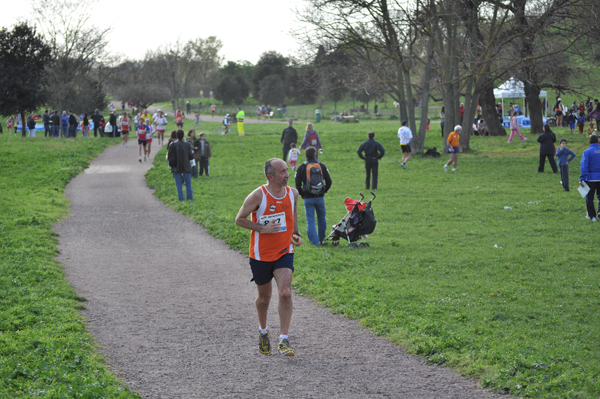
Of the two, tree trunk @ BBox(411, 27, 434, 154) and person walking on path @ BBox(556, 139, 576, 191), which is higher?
tree trunk @ BBox(411, 27, 434, 154)

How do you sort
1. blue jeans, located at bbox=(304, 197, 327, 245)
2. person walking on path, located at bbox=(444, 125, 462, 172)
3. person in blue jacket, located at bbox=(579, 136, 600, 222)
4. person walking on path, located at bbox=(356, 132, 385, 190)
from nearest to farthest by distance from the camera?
1. blue jeans, located at bbox=(304, 197, 327, 245)
2. person in blue jacket, located at bbox=(579, 136, 600, 222)
3. person walking on path, located at bbox=(356, 132, 385, 190)
4. person walking on path, located at bbox=(444, 125, 462, 172)

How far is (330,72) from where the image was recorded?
110ft

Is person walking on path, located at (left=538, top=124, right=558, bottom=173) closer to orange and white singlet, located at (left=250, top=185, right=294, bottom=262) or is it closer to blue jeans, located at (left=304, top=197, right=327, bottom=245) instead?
blue jeans, located at (left=304, top=197, right=327, bottom=245)

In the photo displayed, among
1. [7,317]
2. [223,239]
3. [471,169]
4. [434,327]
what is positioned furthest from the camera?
[471,169]

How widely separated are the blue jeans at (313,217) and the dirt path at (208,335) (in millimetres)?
626

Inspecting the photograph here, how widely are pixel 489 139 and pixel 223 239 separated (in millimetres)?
26685

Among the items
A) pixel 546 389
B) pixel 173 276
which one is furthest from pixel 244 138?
pixel 546 389

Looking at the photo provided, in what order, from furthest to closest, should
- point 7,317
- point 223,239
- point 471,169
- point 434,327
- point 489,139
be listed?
point 489,139
point 471,169
point 223,239
point 7,317
point 434,327

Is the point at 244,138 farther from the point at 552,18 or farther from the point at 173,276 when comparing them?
the point at 173,276

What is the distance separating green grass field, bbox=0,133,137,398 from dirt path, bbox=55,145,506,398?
0.86 feet

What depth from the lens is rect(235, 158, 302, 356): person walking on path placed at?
6.49 meters

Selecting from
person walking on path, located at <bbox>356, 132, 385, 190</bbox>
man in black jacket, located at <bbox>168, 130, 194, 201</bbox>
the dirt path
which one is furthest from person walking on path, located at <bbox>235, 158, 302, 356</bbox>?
person walking on path, located at <bbox>356, 132, 385, 190</bbox>

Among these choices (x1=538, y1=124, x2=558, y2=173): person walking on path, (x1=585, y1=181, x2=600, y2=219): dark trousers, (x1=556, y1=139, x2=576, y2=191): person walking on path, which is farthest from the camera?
(x1=538, y1=124, x2=558, y2=173): person walking on path

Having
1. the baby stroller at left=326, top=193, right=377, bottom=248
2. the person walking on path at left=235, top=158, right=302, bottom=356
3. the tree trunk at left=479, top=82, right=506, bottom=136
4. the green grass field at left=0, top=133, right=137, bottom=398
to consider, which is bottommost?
the green grass field at left=0, top=133, right=137, bottom=398
